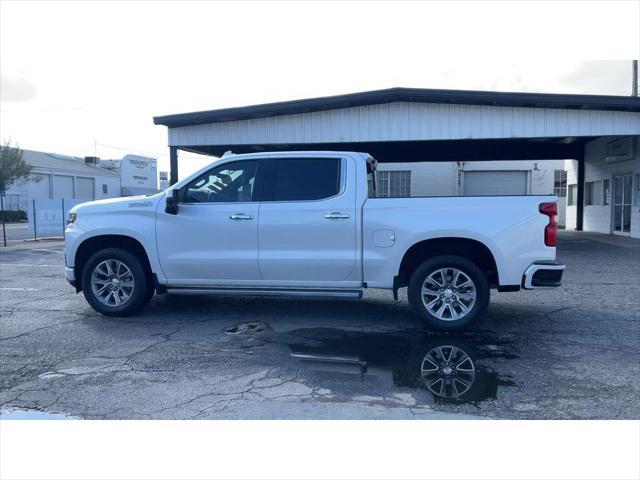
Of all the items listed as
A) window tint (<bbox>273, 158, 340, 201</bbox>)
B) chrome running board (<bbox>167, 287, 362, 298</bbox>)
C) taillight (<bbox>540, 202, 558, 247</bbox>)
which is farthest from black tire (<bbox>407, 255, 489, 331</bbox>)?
window tint (<bbox>273, 158, 340, 201</bbox>)

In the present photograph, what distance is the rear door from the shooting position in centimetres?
664

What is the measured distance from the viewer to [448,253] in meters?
6.64

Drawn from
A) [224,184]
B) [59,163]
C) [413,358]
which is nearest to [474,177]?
[224,184]

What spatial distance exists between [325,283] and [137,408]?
2984 mm

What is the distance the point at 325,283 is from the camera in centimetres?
675

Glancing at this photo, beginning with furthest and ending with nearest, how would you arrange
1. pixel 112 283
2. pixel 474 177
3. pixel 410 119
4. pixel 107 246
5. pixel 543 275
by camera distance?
pixel 474 177
pixel 410 119
pixel 107 246
pixel 112 283
pixel 543 275

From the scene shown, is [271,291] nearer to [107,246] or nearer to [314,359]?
[314,359]

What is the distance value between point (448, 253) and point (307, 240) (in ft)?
5.51

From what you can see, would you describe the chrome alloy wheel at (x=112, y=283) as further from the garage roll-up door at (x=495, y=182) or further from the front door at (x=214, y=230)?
the garage roll-up door at (x=495, y=182)

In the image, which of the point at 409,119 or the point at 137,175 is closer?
the point at 409,119

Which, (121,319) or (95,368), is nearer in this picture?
(95,368)

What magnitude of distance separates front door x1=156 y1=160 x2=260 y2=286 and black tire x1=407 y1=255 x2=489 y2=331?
6.32 feet

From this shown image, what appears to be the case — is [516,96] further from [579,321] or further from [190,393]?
[190,393]

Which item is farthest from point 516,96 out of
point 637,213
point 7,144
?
point 7,144
